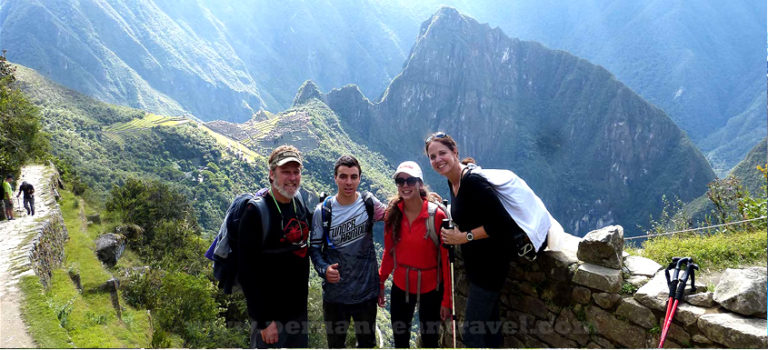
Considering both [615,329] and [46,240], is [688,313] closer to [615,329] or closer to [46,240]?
[615,329]

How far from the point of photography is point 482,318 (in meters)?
3.50

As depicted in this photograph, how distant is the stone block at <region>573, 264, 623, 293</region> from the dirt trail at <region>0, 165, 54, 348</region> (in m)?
7.19

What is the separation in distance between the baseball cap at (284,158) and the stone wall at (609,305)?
2537 mm

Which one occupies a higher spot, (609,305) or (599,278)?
(599,278)

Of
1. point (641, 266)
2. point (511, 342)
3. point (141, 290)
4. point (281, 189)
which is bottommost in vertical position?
point (141, 290)

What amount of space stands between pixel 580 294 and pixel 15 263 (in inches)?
448

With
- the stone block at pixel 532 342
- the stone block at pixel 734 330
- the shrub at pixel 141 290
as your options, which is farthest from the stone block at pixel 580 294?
the shrub at pixel 141 290

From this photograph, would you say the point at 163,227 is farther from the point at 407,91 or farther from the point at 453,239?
the point at 407,91

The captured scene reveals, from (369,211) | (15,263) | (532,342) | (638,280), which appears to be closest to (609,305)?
(638,280)

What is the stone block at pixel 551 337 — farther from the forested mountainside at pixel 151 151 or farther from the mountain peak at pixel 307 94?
the mountain peak at pixel 307 94

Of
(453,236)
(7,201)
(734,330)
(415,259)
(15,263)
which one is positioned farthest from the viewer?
(7,201)

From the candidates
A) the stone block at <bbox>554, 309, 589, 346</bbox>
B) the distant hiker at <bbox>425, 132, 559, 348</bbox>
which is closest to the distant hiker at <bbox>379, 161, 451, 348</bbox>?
the distant hiker at <bbox>425, 132, 559, 348</bbox>

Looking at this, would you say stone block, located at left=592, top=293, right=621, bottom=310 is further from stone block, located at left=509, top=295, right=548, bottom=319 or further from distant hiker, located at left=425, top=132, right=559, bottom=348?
distant hiker, located at left=425, top=132, right=559, bottom=348

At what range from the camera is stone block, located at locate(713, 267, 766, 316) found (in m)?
2.66
